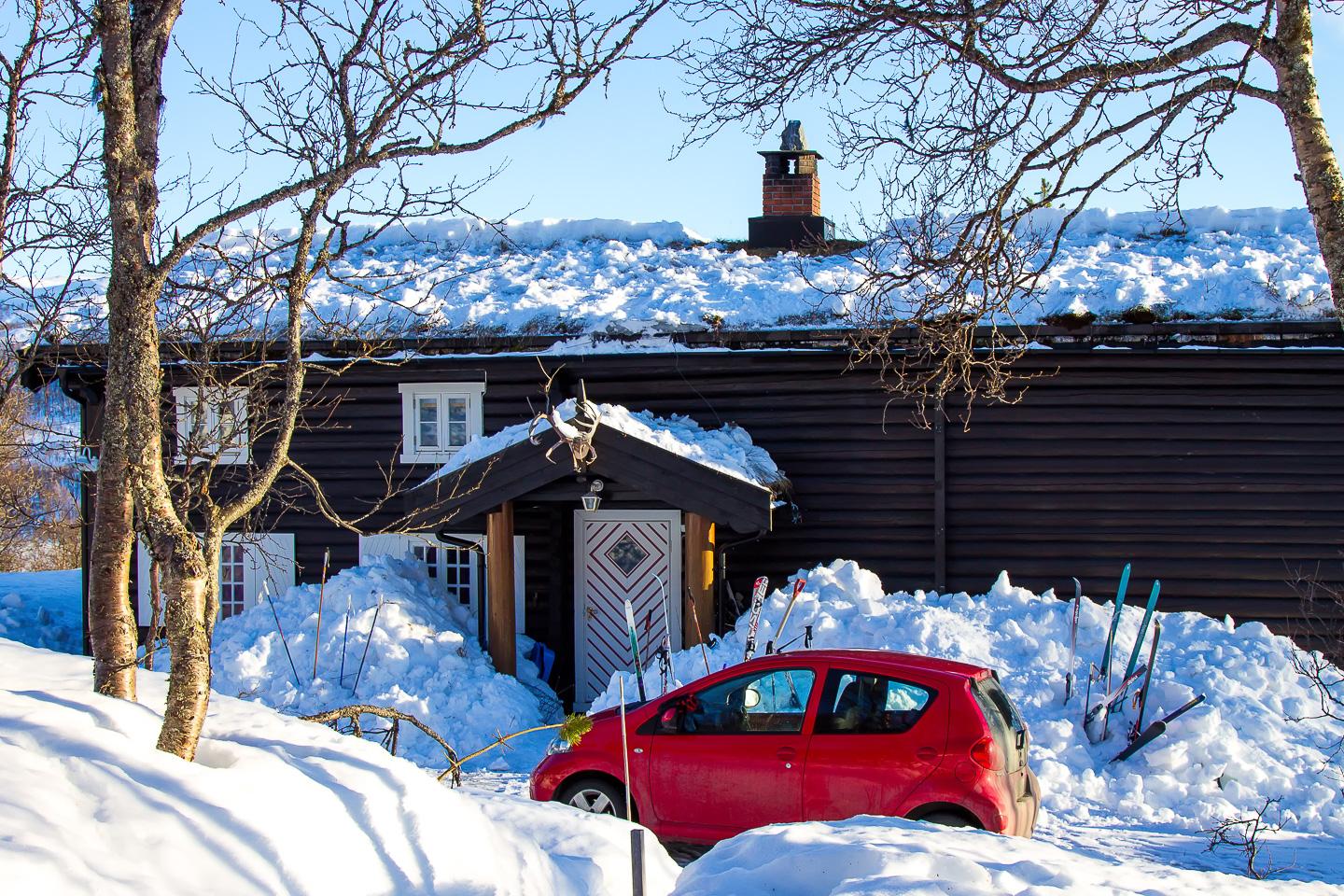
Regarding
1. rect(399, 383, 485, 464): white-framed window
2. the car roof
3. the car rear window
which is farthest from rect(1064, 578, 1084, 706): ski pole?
rect(399, 383, 485, 464): white-framed window

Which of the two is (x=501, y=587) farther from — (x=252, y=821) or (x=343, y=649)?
(x=252, y=821)

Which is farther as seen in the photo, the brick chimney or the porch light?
the brick chimney

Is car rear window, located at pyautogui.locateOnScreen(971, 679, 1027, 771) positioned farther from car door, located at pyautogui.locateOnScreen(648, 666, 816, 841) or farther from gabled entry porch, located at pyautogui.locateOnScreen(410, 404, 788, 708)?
gabled entry porch, located at pyautogui.locateOnScreen(410, 404, 788, 708)

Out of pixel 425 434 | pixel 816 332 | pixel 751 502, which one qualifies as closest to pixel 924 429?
pixel 816 332

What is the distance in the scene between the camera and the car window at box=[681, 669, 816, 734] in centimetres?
812

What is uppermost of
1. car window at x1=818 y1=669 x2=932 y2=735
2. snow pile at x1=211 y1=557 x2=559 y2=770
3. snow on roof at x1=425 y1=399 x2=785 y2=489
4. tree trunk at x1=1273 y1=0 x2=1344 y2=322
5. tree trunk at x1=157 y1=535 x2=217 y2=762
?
tree trunk at x1=1273 y1=0 x2=1344 y2=322

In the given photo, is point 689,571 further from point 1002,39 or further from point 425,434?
point 1002,39

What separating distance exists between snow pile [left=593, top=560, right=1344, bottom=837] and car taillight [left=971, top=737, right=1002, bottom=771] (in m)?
2.28

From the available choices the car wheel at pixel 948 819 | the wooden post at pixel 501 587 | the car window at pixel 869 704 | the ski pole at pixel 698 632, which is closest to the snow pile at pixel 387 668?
the wooden post at pixel 501 587

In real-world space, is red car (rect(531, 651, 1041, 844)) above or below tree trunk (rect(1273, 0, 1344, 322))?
below

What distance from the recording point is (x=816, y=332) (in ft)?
47.6

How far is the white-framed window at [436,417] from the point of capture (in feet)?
50.6

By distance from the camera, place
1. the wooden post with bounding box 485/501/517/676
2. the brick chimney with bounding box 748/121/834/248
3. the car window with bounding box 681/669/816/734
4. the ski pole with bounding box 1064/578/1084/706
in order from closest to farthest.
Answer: the car window with bounding box 681/669/816/734, the ski pole with bounding box 1064/578/1084/706, the wooden post with bounding box 485/501/517/676, the brick chimney with bounding box 748/121/834/248

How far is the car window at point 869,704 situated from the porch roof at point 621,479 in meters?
4.80
